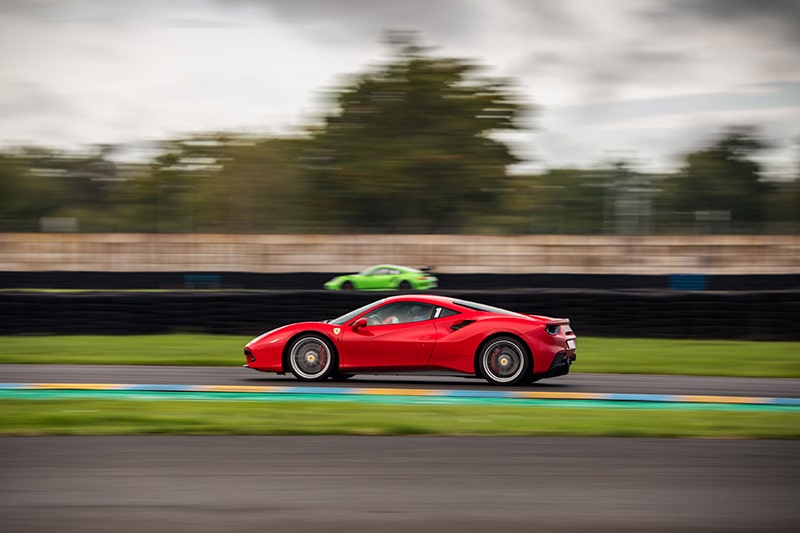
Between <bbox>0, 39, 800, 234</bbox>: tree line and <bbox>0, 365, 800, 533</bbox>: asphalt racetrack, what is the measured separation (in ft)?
117

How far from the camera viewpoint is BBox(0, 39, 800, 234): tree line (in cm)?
4291

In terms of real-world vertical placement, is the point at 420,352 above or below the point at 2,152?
below

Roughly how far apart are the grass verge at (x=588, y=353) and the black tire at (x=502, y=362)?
251cm

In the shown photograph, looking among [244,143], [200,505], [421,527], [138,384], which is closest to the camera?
[421,527]

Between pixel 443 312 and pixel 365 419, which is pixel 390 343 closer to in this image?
pixel 443 312

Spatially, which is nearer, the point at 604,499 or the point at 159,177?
the point at 604,499

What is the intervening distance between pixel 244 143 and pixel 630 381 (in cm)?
5901

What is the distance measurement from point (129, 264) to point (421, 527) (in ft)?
131

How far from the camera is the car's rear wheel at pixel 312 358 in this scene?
36.8ft

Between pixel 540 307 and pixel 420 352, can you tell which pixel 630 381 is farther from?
pixel 540 307

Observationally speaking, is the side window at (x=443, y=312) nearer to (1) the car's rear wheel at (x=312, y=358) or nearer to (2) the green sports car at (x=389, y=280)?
(1) the car's rear wheel at (x=312, y=358)

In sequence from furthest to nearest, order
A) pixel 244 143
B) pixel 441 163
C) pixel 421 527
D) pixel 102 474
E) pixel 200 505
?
pixel 244 143 < pixel 441 163 < pixel 102 474 < pixel 200 505 < pixel 421 527

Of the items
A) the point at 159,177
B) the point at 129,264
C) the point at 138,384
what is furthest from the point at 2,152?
the point at 138,384

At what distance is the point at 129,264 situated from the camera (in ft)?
141
